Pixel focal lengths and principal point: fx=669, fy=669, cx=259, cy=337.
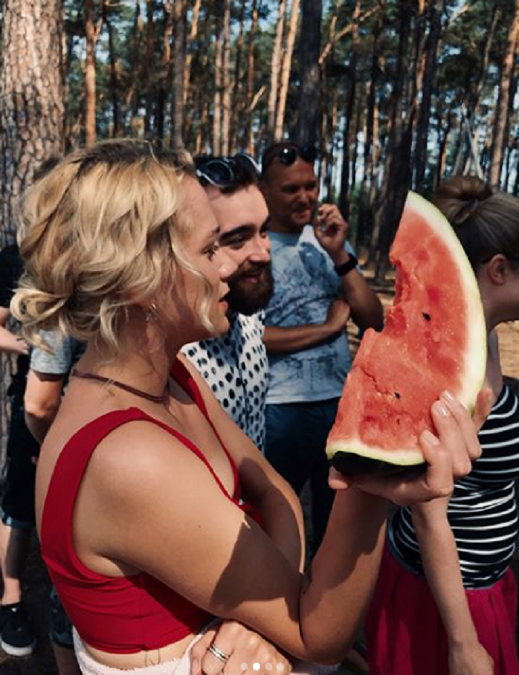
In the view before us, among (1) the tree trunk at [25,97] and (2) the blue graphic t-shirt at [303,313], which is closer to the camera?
(2) the blue graphic t-shirt at [303,313]

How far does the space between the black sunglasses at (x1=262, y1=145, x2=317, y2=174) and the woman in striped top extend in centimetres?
195

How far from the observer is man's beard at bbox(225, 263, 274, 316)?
276 centimetres

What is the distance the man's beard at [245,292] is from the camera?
2758mm

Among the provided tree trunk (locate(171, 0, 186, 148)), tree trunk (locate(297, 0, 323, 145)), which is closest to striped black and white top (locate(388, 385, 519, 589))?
tree trunk (locate(297, 0, 323, 145))

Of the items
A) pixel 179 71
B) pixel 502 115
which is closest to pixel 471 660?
pixel 179 71

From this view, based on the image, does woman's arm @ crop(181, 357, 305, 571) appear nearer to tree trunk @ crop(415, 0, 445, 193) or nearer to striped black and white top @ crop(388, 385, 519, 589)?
striped black and white top @ crop(388, 385, 519, 589)

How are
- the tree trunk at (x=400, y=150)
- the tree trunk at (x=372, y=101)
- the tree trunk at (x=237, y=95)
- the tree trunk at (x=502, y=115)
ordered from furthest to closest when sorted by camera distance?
the tree trunk at (x=237, y=95)
the tree trunk at (x=372, y=101)
the tree trunk at (x=400, y=150)
the tree trunk at (x=502, y=115)

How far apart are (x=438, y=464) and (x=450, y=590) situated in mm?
854

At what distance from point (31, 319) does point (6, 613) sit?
2.89 metres

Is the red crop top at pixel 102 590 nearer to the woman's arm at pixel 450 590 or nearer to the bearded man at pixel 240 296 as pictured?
the woman's arm at pixel 450 590

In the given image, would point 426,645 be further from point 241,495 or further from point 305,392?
point 305,392

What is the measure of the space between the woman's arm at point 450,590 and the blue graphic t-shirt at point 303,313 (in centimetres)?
206

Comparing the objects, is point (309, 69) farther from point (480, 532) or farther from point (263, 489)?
point (263, 489)

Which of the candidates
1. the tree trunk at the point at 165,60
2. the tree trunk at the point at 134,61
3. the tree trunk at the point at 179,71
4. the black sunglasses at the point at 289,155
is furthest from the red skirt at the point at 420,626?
the tree trunk at the point at 134,61
